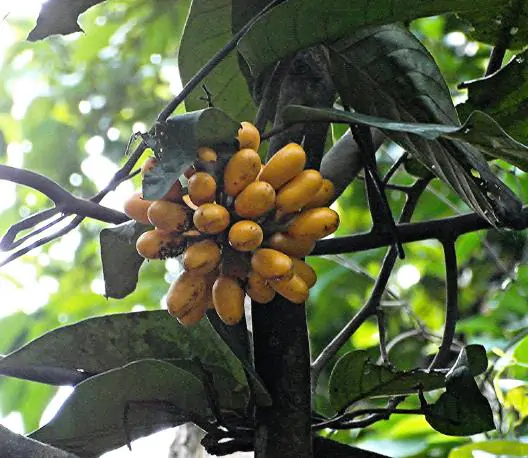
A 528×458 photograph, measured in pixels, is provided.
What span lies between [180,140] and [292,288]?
125mm

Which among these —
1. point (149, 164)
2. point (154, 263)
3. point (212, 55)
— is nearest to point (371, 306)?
point (212, 55)

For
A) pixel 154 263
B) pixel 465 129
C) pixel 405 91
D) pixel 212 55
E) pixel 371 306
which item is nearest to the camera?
pixel 465 129

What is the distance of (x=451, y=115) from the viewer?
24.3 inches

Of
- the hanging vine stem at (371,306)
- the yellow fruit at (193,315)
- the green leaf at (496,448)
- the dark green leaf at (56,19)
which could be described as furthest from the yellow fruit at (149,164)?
the green leaf at (496,448)

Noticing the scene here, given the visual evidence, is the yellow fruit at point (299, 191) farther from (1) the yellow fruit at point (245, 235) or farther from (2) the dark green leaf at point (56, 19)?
(2) the dark green leaf at point (56, 19)

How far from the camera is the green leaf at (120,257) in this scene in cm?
61

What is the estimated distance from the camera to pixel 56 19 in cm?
68

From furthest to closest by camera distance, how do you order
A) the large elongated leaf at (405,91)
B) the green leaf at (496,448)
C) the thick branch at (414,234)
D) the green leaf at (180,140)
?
the green leaf at (496,448) → the thick branch at (414,234) → the large elongated leaf at (405,91) → the green leaf at (180,140)

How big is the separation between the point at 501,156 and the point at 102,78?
2.23 meters

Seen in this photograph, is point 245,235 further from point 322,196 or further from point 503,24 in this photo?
point 503,24

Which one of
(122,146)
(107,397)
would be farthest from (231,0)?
(122,146)

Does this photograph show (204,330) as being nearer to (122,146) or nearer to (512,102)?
(512,102)

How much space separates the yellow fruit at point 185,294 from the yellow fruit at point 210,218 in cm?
4

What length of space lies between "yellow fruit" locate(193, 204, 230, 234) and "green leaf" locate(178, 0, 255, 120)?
0.24 m
